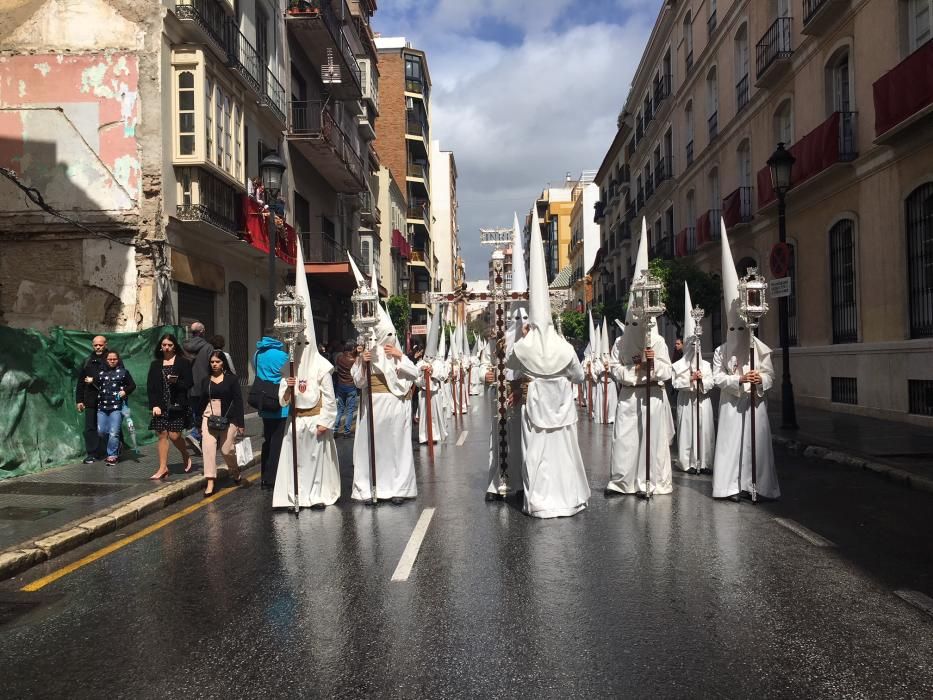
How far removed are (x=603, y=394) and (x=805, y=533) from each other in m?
10.6

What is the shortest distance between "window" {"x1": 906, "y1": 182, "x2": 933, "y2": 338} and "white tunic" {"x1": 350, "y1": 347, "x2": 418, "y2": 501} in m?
10.7

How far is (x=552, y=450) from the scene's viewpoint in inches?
288

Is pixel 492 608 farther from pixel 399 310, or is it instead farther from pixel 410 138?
pixel 410 138

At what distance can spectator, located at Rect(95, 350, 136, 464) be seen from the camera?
1051cm

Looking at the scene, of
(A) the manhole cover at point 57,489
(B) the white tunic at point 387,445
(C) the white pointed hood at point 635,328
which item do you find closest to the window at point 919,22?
(C) the white pointed hood at point 635,328

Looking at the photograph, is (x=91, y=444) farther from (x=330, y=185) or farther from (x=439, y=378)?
(x=330, y=185)

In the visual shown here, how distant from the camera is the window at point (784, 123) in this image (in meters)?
20.9

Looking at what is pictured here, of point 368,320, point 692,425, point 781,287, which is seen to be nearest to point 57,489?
point 368,320

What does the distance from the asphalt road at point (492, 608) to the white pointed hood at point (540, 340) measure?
57.2 inches

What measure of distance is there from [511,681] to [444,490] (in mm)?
5196

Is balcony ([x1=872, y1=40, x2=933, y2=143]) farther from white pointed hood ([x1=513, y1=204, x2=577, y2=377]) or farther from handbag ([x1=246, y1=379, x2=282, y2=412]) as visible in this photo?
handbag ([x1=246, y1=379, x2=282, y2=412])

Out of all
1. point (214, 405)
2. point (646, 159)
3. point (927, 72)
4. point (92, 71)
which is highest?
point (646, 159)

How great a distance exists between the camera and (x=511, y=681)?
357 cm

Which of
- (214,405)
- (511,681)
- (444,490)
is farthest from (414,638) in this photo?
(214,405)
